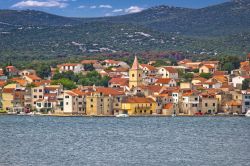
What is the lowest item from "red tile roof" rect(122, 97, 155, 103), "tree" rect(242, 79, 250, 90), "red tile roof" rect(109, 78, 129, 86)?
"red tile roof" rect(122, 97, 155, 103)

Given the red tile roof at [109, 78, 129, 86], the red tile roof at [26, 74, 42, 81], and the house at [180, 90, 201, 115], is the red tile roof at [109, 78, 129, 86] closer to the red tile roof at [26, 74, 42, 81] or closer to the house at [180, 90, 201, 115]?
the red tile roof at [26, 74, 42, 81]

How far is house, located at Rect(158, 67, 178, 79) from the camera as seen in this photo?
8088 centimetres

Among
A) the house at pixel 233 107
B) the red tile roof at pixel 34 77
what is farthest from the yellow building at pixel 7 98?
A: the house at pixel 233 107

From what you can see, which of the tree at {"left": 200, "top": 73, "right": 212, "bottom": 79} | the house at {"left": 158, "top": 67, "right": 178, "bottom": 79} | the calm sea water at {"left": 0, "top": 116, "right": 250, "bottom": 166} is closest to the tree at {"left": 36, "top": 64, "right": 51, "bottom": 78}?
the house at {"left": 158, "top": 67, "right": 178, "bottom": 79}

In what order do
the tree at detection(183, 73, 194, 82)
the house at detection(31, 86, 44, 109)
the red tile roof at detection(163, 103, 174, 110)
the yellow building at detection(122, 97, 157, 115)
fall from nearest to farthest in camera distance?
1. the yellow building at detection(122, 97, 157, 115)
2. the red tile roof at detection(163, 103, 174, 110)
3. the house at detection(31, 86, 44, 109)
4. the tree at detection(183, 73, 194, 82)

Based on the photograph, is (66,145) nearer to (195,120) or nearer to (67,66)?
(195,120)

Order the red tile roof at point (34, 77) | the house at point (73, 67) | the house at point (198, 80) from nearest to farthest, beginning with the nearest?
the house at point (198, 80) < the red tile roof at point (34, 77) < the house at point (73, 67)

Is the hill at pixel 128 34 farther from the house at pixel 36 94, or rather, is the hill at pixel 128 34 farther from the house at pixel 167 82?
the house at pixel 36 94

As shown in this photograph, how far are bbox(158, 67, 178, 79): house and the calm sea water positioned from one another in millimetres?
19074

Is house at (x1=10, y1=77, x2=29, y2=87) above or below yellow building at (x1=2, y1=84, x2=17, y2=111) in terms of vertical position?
above

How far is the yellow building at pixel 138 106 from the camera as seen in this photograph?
63594mm

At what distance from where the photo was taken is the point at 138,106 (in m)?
63.7

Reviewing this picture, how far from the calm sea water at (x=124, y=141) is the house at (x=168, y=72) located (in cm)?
1907

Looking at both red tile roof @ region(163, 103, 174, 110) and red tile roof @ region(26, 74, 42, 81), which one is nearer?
red tile roof @ region(163, 103, 174, 110)
